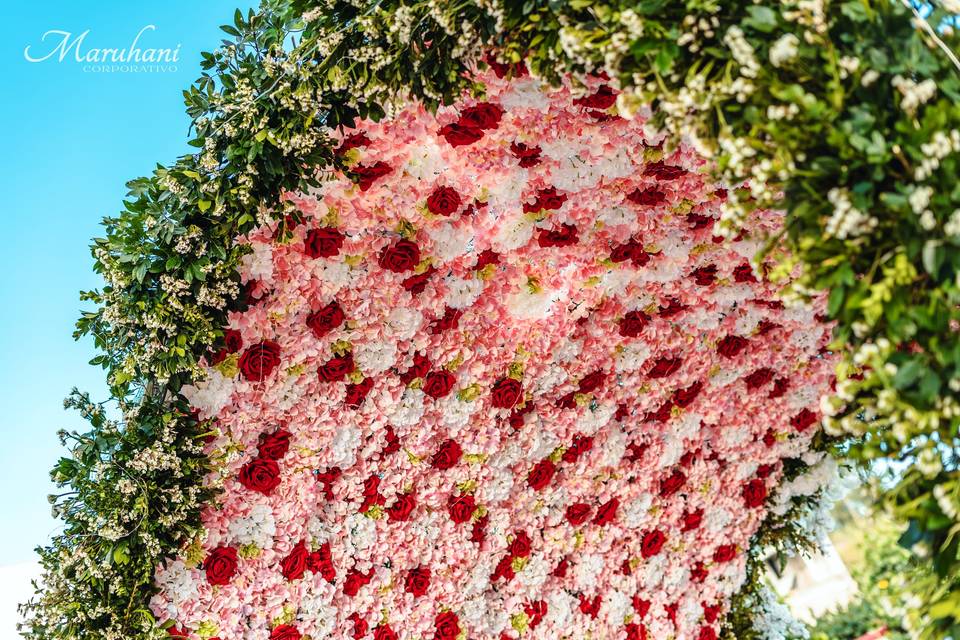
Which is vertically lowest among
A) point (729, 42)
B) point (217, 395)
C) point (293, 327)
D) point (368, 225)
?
point (729, 42)

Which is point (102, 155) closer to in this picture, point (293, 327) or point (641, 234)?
point (293, 327)

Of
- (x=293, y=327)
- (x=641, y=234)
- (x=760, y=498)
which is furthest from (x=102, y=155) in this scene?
(x=760, y=498)

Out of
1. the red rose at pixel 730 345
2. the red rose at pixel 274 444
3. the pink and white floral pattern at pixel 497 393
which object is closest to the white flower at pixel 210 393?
the pink and white floral pattern at pixel 497 393

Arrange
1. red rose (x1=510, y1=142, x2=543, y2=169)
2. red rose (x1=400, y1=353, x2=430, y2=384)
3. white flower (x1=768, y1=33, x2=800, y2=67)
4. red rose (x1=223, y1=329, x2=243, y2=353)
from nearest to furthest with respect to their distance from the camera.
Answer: white flower (x1=768, y1=33, x2=800, y2=67), red rose (x1=223, y1=329, x2=243, y2=353), red rose (x1=510, y1=142, x2=543, y2=169), red rose (x1=400, y1=353, x2=430, y2=384)

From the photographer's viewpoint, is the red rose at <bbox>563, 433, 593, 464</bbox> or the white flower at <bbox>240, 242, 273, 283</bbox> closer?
the white flower at <bbox>240, 242, 273, 283</bbox>

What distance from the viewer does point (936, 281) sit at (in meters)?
1.16

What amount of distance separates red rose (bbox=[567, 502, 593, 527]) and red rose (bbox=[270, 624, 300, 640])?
3.93 ft

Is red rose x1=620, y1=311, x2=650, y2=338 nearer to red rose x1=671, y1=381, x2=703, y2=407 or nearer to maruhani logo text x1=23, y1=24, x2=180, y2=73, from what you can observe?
red rose x1=671, y1=381, x2=703, y2=407

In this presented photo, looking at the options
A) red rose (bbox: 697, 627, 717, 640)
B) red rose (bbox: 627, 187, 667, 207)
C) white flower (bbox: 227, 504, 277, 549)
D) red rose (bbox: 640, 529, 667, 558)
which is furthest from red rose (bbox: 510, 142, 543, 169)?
red rose (bbox: 697, 627, 717, 640)

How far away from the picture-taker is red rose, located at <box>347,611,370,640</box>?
274 centimetres

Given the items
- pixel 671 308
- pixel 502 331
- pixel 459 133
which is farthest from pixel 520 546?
pixel 459 133

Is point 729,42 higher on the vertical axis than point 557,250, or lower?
lower

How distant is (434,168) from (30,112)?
342cm

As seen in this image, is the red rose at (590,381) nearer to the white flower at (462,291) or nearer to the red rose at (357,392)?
the white flower at (462,291)
